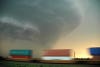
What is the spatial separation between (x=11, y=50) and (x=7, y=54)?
0.89 ft

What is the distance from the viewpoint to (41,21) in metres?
4.07

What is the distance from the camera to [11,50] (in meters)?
4.06

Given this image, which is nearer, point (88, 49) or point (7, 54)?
point (88, 49)

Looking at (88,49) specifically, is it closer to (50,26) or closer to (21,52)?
(50,26)

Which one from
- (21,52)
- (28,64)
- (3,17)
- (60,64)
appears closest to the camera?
(60,64)

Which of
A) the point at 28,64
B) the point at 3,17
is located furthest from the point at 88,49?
the point at 3,17

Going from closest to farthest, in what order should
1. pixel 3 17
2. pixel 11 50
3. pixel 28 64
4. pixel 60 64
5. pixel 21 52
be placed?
1. pixel 60 64
2. pixel 28 64
3. pixel 21 52
4. pixel 11 50
5. pixel 3 17

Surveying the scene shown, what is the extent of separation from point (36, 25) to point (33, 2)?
0.50 metres

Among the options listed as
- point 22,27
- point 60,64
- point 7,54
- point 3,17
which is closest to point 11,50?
point 7,54

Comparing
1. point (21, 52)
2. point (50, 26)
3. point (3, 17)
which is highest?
point (3, 17)

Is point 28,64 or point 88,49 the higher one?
point 88,49

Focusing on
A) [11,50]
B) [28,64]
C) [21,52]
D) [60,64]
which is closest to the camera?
[60,64]

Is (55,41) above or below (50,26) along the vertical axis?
below

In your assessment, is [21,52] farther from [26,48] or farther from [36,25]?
[36,25]
